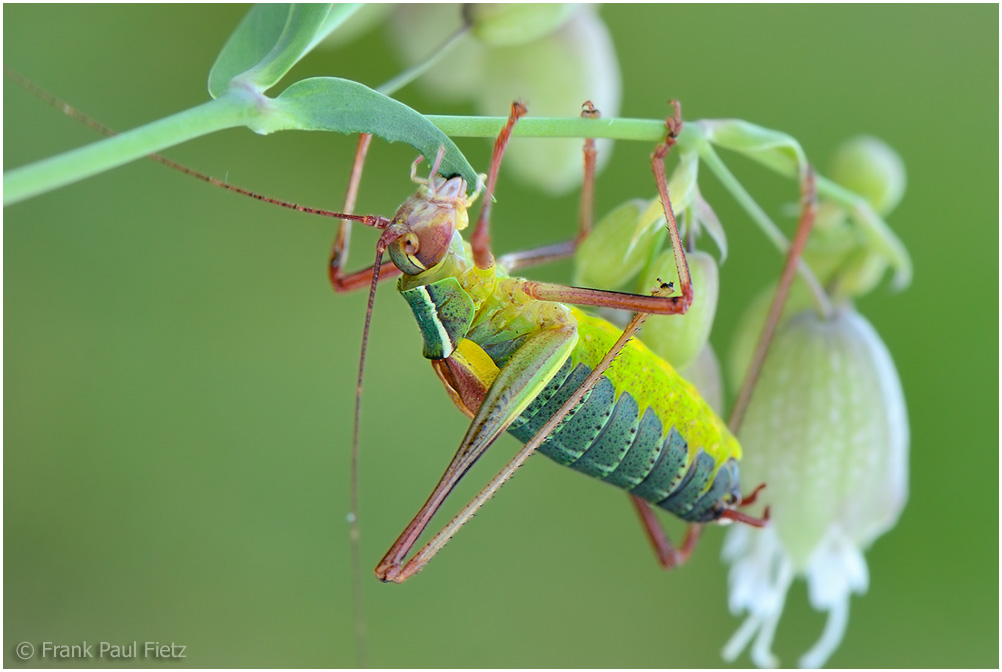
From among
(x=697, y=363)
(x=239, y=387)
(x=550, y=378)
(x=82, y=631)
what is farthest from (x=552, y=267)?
(x=82, y=631)

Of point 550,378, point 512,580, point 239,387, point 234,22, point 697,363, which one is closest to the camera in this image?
point 550,378

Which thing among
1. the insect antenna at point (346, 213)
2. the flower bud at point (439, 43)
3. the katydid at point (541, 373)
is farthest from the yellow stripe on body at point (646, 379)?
the flower bud at point (439, 43)

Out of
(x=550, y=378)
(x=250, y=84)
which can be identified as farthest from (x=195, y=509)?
(x=250, y=84)

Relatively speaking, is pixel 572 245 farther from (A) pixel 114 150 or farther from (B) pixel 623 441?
(A) pixel 114 150

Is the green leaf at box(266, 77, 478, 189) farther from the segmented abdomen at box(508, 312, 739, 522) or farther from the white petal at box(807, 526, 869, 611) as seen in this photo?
the white petal at box(807, 526, 869, 611)

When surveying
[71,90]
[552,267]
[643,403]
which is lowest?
[643,403]

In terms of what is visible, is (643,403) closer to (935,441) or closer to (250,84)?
(250,84)

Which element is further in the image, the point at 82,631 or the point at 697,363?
the point at 82,631

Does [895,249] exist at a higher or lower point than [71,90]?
lower

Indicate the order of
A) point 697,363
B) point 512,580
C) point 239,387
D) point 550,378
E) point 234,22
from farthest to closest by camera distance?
point 512,580
point 239,387
point 234,22
point 697,363
point 550,378
